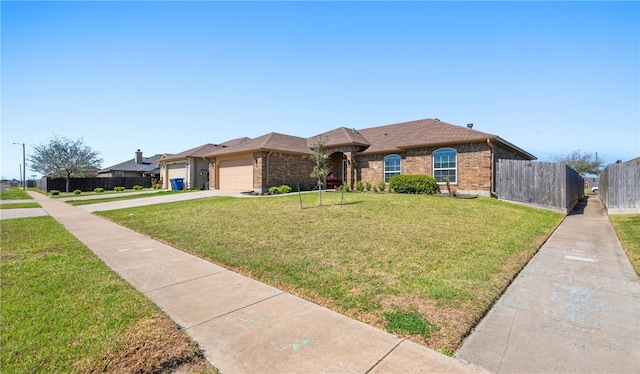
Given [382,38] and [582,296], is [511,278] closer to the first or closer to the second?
[582,296]

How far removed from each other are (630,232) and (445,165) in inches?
383

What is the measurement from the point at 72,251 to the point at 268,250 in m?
4.47

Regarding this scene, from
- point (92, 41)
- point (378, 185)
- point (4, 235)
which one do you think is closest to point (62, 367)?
point (4, 235)

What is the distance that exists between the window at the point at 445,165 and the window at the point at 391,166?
2.68 m

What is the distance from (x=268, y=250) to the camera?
659 centimetres

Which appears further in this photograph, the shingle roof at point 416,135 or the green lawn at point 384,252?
the shingle roof at point 416,135

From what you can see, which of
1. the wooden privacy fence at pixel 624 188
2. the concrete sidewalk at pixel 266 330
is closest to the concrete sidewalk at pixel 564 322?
the concrete sidewalk at pixel 266 330

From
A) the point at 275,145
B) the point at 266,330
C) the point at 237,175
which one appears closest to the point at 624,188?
the point at 266,330

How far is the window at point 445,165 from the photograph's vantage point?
1770 cm

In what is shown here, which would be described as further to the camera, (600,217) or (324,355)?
(600,217)

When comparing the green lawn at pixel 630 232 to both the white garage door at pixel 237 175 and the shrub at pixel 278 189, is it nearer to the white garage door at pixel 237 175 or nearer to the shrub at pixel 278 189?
the shrub at pixel 278 189

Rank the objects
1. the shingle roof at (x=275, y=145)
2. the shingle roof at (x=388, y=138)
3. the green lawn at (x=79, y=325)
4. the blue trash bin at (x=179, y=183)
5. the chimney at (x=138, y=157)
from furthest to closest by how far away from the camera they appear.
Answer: the chimney at (x=138, y=157) → the blue trash bin at (x=179, y=183) → the shingle roof at (x=275, y=145) → the shingle roof at (x=388, y=138) → the green lawn at (x=79, y=325)

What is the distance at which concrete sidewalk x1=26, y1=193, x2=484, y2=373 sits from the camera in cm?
269

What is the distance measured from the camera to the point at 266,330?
10.8 ft
